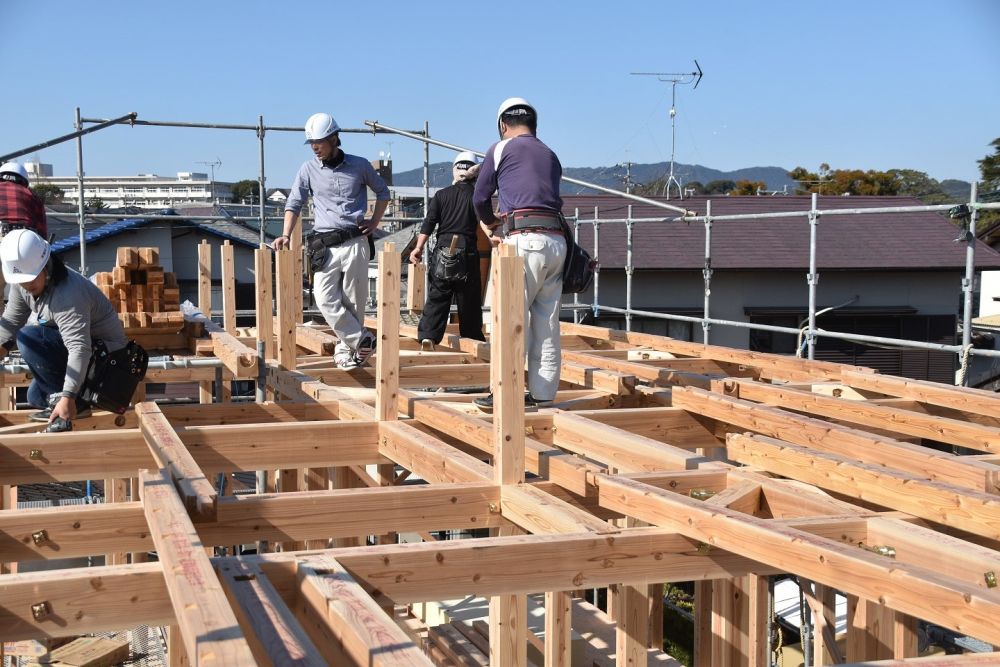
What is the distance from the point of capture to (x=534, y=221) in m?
5.10

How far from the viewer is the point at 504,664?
172 inches

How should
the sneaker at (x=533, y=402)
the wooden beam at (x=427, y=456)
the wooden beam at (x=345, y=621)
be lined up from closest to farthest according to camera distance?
the wooden beam at (x=345, y=621) < the wooden beam at (x=427, y=456) < the sneaker at (x=533, y=402)

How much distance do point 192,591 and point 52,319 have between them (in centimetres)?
322

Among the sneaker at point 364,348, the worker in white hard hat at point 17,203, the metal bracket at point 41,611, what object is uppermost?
the worker in white hard hat at point 17,203

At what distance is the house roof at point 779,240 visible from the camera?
68.3ft

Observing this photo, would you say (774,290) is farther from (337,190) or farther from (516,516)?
(516,516)

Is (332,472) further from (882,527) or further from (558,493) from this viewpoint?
(882,527)

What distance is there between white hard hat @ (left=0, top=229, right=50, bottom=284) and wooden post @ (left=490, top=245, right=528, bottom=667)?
94.9 inches

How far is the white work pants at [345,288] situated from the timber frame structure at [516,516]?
455 mm

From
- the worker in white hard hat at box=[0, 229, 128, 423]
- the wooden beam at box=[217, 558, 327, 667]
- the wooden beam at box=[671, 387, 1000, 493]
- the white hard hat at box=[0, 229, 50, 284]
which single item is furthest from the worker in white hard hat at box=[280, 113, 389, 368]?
the wooden beam at box=[217, 558, 327, 667]

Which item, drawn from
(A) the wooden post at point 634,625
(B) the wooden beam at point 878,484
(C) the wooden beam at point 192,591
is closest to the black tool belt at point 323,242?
(B) the wooden beam at point 878,484

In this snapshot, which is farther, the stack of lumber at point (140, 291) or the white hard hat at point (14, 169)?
the stack of lumber at point (140, 291)

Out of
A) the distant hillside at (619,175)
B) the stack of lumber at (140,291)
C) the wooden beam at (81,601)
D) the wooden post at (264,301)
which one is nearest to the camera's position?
the wooden beam at (81,601)

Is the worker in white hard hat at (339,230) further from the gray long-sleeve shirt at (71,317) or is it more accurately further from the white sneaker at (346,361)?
the gray long-sleeve shirt at (71,317)
